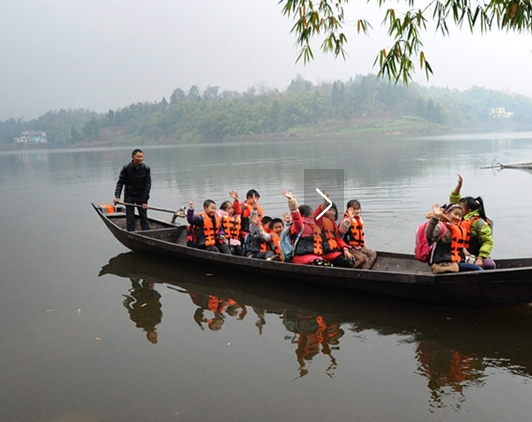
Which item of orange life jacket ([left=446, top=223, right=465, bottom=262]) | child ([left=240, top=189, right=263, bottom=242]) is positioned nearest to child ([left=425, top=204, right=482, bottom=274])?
orange life jacket ([left=446, top=223, right=465, bottom=262])

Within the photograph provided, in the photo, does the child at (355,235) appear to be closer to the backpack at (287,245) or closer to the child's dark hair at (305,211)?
the child's dark hair at (305,211)

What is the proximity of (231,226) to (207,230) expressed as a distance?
61 centimetres

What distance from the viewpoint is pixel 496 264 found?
6.00 metres

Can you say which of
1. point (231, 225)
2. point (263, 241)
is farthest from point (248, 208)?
point (263, 241)

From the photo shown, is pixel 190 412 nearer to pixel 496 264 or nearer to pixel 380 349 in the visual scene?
pixel 380 349

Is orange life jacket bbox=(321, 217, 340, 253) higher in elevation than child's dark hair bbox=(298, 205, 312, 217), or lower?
lower

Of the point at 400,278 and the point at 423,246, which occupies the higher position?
the point at 423,246

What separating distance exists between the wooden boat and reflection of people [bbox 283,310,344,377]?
53 centimetres

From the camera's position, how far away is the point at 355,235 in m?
6.99

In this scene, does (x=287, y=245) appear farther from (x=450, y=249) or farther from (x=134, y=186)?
(x=134, y=186)

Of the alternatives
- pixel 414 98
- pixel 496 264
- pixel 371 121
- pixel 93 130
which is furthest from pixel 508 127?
pixel 496 264

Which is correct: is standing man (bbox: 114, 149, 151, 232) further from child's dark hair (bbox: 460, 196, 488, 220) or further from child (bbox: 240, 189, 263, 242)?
child's dark hair (bbox: 460, 196, 488, 220)

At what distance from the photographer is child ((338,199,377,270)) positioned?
→ 21.9 ft

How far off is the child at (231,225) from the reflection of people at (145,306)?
140cm
